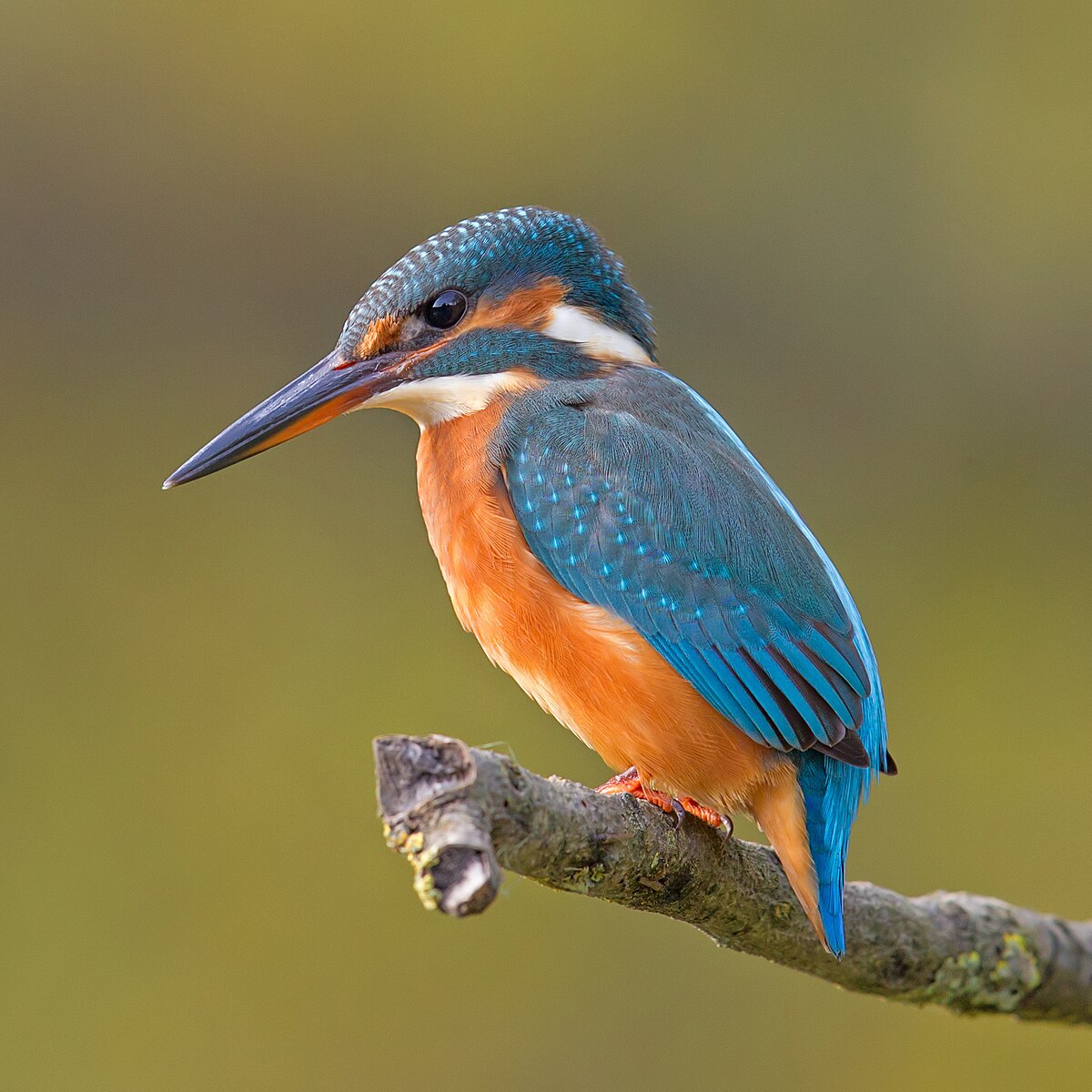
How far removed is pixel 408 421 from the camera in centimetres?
424

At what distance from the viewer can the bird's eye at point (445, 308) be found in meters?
2.34

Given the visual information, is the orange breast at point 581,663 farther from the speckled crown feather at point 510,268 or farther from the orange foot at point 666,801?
the speckled crown feather at point 510,268

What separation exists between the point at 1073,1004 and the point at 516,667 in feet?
3.71

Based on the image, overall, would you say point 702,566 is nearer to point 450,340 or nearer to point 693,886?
point 693,886

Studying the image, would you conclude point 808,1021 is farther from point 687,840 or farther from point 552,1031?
point 687,840

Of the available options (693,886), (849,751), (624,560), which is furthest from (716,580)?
(693,886)

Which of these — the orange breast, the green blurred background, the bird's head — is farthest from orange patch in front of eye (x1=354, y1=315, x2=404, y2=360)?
the green blurred background

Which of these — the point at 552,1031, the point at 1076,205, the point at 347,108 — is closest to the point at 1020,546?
the point at 1076,205

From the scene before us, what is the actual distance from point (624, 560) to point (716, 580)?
0.13 m

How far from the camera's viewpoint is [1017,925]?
2.44 m

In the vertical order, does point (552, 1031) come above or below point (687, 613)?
below

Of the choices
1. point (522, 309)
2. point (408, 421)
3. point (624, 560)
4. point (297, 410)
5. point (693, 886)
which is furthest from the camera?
point (408, 421)

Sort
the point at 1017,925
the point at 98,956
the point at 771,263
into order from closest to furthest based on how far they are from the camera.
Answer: the point at 1017,925 < the point at 98,956 < the point at 771,263

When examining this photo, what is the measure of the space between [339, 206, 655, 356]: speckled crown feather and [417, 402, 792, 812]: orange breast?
25 centimetres
